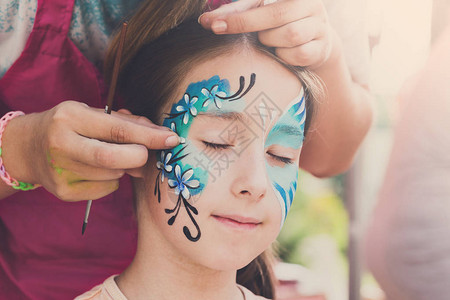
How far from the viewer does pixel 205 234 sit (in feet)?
2.41

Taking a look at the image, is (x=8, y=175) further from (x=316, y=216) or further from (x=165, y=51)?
(x=316, y=216)

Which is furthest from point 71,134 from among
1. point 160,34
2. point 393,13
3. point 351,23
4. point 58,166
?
point 393,13

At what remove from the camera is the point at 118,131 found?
2.33 ft

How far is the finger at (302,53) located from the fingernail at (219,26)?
0.30 feet

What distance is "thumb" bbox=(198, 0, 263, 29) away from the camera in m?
0.75

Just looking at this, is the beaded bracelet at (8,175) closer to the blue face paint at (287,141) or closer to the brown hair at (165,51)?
the brown hair at (165,51)

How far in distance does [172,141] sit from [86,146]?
12 cm

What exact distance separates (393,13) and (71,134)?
2.28ft

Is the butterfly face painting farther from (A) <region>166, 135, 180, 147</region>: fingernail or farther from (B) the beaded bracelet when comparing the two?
(B) the beaded bracelet

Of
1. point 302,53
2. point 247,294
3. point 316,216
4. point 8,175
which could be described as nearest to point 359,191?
point 316,216

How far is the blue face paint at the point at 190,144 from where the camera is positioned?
2.43 feet

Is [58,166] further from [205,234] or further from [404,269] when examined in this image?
[404,269]

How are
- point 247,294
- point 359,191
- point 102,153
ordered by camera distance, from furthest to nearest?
point 359,191, point 247,294, point 102,153

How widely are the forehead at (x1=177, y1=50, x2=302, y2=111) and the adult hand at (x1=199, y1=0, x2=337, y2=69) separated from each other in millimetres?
25
